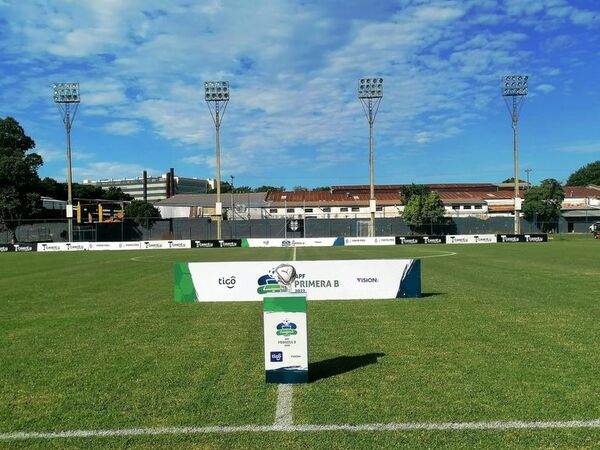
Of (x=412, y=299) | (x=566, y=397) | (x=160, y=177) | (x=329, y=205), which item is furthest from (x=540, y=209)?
(x=160, y=177)

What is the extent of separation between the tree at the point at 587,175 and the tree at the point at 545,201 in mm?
67900

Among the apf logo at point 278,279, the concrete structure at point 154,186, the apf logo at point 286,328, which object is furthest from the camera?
the concrete structure at point 154,186

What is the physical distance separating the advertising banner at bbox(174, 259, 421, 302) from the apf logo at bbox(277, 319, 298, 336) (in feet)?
21.3

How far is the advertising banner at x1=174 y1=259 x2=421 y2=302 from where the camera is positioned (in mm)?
12406

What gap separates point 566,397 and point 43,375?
236 inches

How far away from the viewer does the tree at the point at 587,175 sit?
485 feet

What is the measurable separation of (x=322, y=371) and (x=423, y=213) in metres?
70.1

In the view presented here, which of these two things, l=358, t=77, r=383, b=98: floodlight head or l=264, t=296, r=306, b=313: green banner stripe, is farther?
l=358, t=77, r=383, b=98: floodlight head

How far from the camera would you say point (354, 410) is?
16.3 feet

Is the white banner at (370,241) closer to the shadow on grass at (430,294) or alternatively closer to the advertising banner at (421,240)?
the advertising banner at (421,240)

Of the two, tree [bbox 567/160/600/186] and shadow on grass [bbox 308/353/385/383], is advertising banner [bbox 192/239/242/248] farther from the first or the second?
tree [bbox 567/160/600/186]

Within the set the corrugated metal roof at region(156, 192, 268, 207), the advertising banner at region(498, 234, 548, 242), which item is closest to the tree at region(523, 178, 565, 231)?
the advertising banner at region(498, 234, 548, 242)

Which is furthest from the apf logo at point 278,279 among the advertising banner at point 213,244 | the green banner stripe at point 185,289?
the advertising banner at point 213,244

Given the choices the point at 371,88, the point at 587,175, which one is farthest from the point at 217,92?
the point at 587,175
